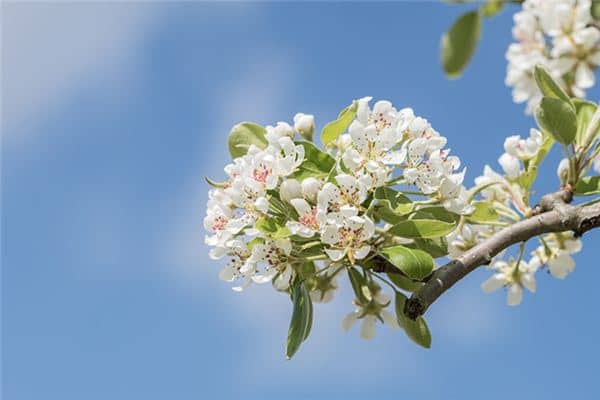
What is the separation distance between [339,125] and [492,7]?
4.13 feet

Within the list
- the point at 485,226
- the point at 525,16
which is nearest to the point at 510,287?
the point at 485,226

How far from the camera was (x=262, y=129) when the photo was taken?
84.8 inches

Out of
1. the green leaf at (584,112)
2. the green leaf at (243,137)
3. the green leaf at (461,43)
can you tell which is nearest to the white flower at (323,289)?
the green leaf at (243,137)

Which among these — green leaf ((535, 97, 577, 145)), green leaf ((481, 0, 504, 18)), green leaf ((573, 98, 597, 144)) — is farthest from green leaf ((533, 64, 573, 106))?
green leaf ((481, 0, 504, 18))

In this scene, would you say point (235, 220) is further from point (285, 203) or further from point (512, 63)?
point (512, 63)

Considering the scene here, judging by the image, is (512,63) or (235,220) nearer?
(235,220)

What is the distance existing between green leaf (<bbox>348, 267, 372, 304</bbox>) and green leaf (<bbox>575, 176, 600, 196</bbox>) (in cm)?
66

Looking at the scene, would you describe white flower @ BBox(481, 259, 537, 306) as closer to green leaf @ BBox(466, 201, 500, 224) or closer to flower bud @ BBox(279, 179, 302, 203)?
green leaf @ BBox(466, 201, 500, 224)

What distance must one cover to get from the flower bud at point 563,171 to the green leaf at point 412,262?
2.20ft

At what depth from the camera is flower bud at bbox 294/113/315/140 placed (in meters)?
2.13

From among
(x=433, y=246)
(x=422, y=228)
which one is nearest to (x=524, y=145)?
(x=433, y=246)

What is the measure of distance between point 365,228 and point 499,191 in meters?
0.71

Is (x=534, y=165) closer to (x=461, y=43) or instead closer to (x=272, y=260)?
(x=272, y=260)

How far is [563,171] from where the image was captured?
2.20 m
